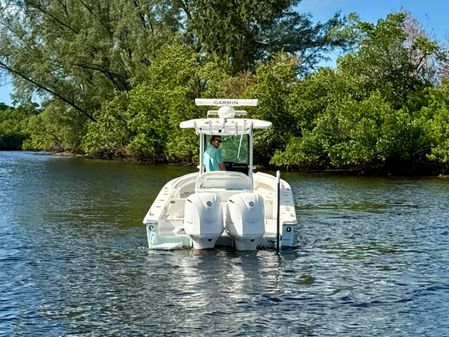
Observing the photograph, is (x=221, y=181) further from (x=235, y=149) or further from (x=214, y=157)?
(x=235, y=149)

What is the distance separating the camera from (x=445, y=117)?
3847cm

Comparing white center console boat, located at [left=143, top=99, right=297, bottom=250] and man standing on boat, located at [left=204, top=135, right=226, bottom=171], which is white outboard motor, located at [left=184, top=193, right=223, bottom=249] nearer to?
white center console boat, located at [left=143, top=99, right=297, bottom=250]

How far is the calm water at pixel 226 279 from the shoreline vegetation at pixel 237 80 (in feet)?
58.3

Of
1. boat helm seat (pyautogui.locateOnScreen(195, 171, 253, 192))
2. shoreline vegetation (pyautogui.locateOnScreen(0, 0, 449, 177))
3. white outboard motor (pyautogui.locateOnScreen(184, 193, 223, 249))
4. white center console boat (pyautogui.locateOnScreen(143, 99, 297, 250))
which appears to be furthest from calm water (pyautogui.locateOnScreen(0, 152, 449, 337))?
shoreline vegetation (pyautogui.locateOnScreen(0, 0, 449, 177))

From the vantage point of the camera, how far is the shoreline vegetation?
129 ft

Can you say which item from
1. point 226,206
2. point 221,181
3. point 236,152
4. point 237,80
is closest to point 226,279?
point 226,206

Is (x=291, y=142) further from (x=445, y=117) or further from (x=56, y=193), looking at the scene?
(x=56, y=193)

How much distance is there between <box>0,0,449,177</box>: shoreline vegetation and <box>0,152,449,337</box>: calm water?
17.8 meters

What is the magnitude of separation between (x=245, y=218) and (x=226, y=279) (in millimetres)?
1801

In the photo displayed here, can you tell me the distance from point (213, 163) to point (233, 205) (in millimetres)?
2993

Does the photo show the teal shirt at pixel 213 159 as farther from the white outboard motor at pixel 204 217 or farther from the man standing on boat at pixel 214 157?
the white outboard motor at pixel 204 217

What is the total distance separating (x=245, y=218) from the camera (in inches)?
537

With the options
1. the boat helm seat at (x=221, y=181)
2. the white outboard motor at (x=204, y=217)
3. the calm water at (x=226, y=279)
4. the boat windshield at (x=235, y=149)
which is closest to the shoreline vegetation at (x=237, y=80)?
the calm water at (x=226, y=279)

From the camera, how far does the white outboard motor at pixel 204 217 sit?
1364cm
